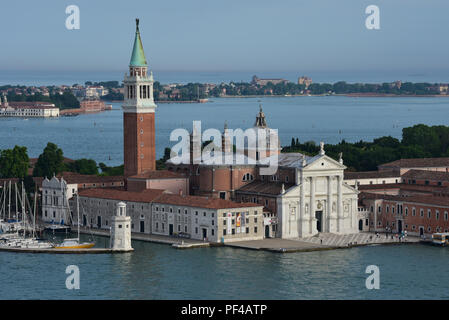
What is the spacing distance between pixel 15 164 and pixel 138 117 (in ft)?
38.2

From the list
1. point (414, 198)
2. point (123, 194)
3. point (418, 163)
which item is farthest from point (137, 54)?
point (418, 163)

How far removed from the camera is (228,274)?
135ft

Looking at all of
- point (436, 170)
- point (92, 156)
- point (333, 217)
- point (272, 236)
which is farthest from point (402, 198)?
point (92, 156)

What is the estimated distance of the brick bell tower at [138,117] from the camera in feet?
181

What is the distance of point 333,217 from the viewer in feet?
167

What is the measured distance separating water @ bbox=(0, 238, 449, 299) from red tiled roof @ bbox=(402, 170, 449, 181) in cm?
909

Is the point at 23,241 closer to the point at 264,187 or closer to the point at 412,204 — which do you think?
the point at 264,187

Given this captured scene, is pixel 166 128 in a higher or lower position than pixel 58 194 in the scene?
lower

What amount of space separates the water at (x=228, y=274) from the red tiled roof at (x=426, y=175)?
9.09 metres

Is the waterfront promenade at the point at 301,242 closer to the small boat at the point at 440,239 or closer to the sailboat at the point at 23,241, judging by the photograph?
the small boat at the point at 440,239

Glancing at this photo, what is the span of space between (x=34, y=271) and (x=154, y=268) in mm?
4355

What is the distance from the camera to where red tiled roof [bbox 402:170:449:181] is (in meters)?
56.1

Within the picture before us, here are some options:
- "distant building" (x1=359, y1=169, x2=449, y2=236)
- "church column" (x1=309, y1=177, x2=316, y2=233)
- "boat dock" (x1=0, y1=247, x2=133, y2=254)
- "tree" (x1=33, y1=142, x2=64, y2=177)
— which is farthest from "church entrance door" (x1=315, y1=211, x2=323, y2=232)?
"tree" (x1=33, y1=142, x2=64, y2=177)
